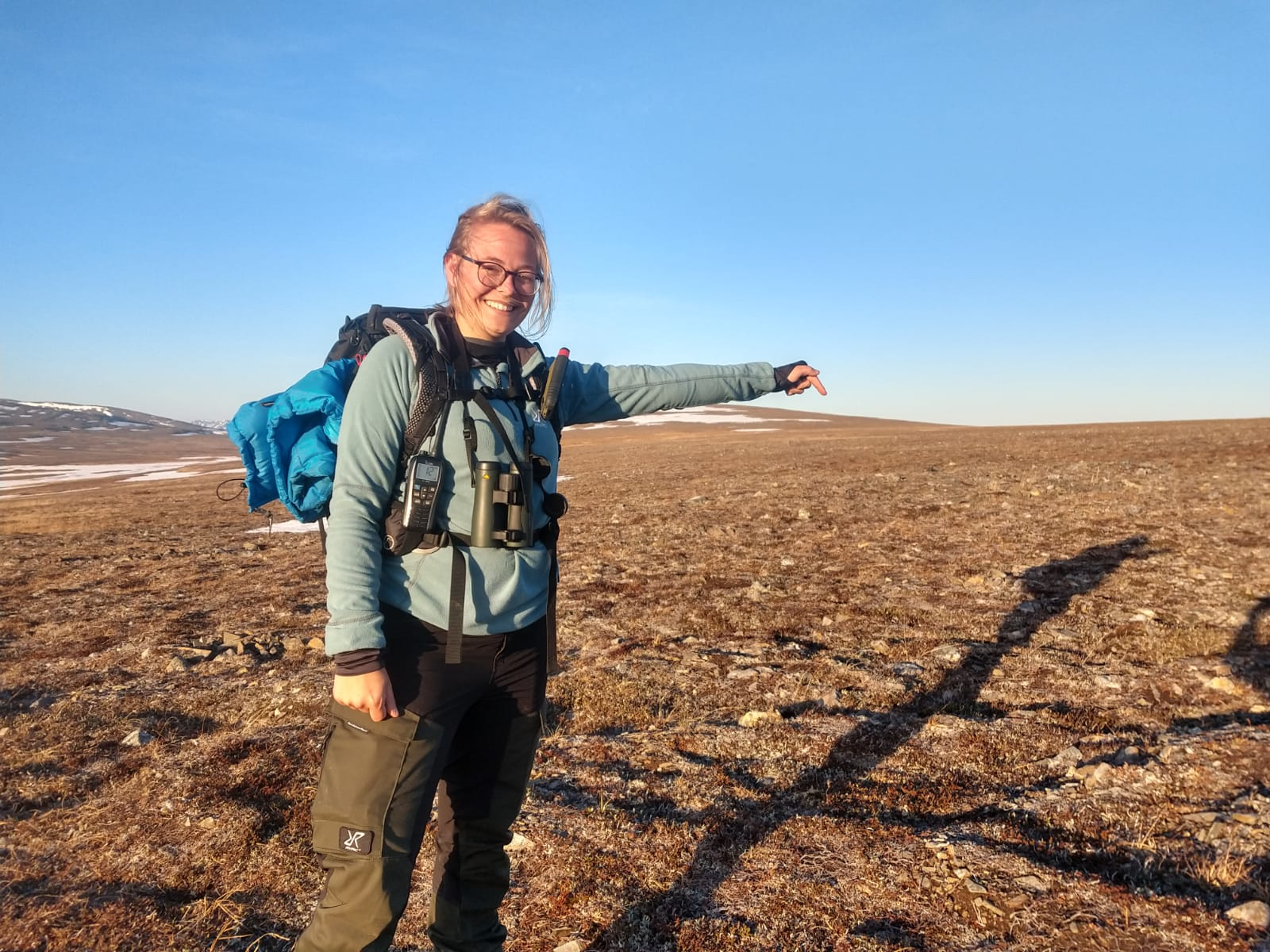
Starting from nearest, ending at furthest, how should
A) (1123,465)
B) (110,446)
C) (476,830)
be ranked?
(476,830), (1123,465), (110,446)

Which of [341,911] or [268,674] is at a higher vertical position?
[341,911]

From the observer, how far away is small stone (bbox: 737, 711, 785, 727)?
20.2 ft

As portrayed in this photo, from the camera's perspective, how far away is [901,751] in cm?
557

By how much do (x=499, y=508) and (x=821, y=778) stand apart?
3.77 metres

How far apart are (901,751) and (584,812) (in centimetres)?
254

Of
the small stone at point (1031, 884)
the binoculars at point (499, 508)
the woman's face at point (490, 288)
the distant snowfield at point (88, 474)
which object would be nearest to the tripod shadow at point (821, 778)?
the small stone at point (1031, 884)

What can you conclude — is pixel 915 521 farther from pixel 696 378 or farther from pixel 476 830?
pixel 476 830

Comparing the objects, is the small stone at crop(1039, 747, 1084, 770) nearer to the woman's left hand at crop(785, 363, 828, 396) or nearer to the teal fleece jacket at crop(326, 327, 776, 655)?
the woman's left hand at crop(785, 363, 828, 396)

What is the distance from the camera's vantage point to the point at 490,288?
115 inches

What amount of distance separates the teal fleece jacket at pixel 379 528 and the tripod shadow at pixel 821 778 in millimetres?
2049

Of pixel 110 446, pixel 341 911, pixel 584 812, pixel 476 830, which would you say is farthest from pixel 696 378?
pixel 110 446

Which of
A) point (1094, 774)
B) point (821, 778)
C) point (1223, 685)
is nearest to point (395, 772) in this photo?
point (821, 778)

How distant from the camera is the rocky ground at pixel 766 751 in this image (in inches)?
150

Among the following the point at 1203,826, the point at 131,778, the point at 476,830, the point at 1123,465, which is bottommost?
the point at 131,778
